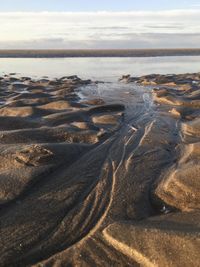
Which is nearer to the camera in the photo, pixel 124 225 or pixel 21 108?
pixel 124 225

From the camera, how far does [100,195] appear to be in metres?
7.89

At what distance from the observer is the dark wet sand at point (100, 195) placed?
612cm

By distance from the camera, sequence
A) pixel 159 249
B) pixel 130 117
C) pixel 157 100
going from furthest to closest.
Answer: pixel 157 100, pixel 130 117, pixel 159 249

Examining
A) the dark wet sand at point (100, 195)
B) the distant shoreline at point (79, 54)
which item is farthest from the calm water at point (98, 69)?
the distant shoreline at point (79, 54)

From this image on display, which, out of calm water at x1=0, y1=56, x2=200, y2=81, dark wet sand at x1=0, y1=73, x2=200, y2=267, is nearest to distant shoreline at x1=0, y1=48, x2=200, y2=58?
calm water at x1=0, y1=56, x2=200, y2=81

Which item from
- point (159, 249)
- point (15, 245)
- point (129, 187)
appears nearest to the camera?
point (159, 249)

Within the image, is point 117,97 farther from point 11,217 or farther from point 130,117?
point 11,217

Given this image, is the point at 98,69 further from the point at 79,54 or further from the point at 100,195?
the point at 79,54

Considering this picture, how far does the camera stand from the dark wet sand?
6.12 meters

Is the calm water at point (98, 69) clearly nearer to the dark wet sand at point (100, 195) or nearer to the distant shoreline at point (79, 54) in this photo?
the dark wet sand at point (100, 195)

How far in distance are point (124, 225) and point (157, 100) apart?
13.4 meters

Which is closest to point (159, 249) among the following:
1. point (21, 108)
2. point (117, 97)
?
point (21, 108)

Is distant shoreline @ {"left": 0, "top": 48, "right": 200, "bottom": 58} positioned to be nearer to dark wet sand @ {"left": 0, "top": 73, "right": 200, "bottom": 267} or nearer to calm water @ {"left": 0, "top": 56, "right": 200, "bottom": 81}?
calm water @ {"left": 0, "top": 56, "right": 200, "bottom": 81}

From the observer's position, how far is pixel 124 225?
21.7 ft
